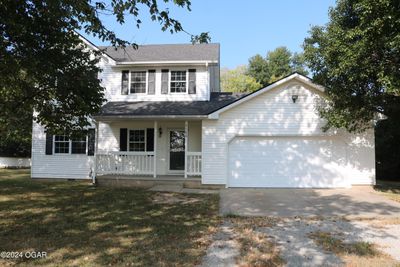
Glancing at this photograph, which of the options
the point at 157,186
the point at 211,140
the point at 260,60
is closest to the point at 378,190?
the point at 211,140

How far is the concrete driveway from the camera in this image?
390 inches

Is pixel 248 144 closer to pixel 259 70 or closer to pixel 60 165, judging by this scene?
pixel 60 165

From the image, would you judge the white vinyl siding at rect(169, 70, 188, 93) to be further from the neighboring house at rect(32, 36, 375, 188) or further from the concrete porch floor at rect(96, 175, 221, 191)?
the concrete porch floor at rect(96, 175, 221, 191)

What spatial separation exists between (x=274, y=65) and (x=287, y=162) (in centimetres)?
3634

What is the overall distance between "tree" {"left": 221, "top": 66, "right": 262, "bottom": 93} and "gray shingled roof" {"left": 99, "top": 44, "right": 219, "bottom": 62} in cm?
2712

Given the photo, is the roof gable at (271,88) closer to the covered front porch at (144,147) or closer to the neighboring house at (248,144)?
the neighboring house at (248,144)

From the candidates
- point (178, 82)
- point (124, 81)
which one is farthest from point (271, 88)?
point (124, 81)

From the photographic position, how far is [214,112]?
14906 millimetres

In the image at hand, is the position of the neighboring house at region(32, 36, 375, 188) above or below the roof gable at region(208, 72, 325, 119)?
below

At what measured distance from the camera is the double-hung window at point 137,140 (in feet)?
58.0

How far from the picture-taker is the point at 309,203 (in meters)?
11.5

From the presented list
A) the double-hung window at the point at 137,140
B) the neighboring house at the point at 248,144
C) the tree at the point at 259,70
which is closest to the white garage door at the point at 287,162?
the neighboring house at the point at 248,144

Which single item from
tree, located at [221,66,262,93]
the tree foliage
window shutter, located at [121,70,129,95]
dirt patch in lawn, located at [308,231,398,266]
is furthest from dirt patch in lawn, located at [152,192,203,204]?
the tree foliage

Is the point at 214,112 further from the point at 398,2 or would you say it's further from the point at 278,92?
the point at 398,2
